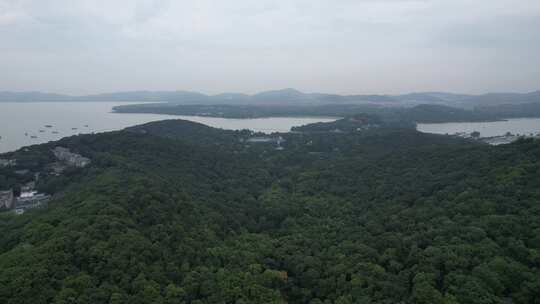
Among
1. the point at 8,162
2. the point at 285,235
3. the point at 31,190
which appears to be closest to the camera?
the point at 285,235

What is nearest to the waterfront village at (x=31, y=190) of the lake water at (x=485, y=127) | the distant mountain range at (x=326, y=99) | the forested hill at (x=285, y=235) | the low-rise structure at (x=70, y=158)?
the low-rise structure at (x=70, y=158)

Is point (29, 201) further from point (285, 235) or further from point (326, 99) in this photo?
point (326, 99)

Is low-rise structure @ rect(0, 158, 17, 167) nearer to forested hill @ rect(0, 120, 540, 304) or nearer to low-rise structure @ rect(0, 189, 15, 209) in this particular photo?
forested hill @ rect(0, 120, 540, 304)

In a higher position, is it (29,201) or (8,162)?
(8,162)

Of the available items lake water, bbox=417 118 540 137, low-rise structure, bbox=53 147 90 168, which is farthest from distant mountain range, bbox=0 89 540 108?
low-rise structure, bbox=53 147 90 168

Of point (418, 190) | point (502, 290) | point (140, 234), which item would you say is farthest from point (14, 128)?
point (502, 290)

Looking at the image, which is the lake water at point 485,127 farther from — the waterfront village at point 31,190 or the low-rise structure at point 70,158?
the waterfront village at point 31,190

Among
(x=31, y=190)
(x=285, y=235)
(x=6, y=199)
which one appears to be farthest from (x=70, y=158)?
(x=285, y=235)
